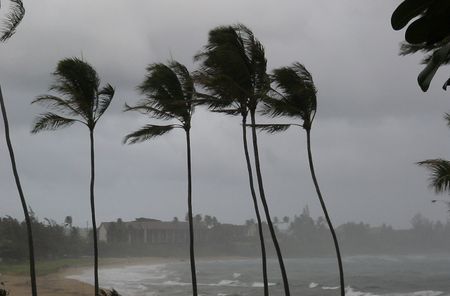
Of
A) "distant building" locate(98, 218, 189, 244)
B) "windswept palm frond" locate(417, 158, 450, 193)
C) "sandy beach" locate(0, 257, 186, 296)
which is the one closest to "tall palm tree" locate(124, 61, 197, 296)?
"windswept palm frond" locate(417, 158, 450, 193)

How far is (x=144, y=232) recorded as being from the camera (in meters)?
107

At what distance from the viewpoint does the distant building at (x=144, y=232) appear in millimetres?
101750

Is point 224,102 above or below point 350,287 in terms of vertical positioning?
above

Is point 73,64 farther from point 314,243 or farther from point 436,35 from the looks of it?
point 314,243

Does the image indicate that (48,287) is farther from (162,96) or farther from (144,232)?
(144,232)

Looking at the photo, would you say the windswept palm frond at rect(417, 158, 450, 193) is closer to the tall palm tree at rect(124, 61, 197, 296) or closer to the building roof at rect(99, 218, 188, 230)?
the tall palm tree at rect(124, 61, 197, 296)

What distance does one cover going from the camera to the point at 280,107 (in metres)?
12.7

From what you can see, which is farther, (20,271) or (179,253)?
(179,253)

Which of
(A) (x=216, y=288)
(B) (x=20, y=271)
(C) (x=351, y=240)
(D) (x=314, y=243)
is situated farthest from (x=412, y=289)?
(C) (x=351, y=240)

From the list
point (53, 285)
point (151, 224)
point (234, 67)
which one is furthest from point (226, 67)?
point (151, 224)

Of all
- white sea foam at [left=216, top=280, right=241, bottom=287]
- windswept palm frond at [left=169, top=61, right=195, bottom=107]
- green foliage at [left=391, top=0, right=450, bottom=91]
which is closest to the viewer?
green foliage at [left=391, top=0, right=450, bottom=91]

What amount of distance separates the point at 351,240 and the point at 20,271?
142259 mm

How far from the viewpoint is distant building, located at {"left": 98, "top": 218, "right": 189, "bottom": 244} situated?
334 feet

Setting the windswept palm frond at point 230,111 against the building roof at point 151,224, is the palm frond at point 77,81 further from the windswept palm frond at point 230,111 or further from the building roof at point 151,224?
the building roof at point 151,224
